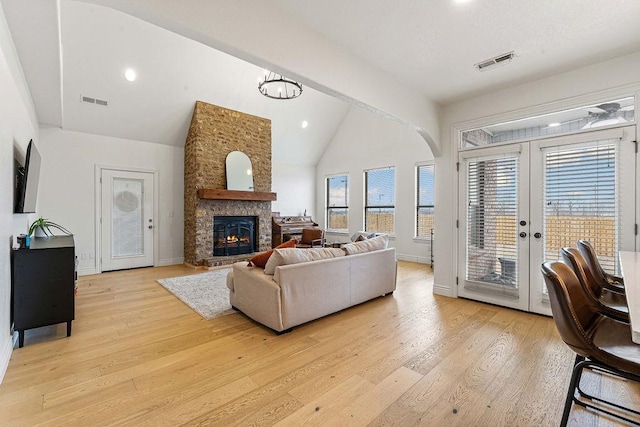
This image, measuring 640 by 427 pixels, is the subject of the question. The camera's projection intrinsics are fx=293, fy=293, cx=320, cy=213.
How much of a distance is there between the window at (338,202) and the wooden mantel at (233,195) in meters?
2.43

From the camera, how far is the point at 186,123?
6.24 m

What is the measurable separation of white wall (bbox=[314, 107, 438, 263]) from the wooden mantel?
245cm

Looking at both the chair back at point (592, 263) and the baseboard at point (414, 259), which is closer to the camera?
the chair back at point (592, 263)

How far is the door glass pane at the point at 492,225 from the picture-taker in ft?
11.7

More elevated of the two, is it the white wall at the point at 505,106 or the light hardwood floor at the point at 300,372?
the white wall at the point at 505,106

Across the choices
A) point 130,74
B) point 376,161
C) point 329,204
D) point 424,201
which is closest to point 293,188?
point 329,204

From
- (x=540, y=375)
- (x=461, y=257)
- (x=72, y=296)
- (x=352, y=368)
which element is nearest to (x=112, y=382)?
(x=72, y=296)

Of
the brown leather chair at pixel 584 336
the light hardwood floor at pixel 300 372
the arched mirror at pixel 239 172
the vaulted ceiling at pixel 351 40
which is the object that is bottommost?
the light hardwood floor at pixel 300 372

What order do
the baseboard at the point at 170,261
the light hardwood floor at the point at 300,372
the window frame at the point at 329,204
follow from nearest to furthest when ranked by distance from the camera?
1. the light hardwood floor at the point at 300,372
2. the baseboard at the point at 170,261
3. the window frame at the point at 329,204

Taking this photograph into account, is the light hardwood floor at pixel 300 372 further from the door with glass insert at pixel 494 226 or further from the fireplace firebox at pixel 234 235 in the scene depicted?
the fireplace firebox at pixel 234 235

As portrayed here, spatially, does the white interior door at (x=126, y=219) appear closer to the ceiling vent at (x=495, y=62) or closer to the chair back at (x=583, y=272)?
the ceiling vent at (x=495, y=62)

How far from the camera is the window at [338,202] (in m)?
8.66

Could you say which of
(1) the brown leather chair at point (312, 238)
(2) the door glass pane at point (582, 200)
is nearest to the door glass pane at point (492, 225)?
(2) the door glass pane at point (582, 200)

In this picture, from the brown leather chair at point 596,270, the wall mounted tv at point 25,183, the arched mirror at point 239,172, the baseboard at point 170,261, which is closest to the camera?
the brown leather chair at point 596,270
